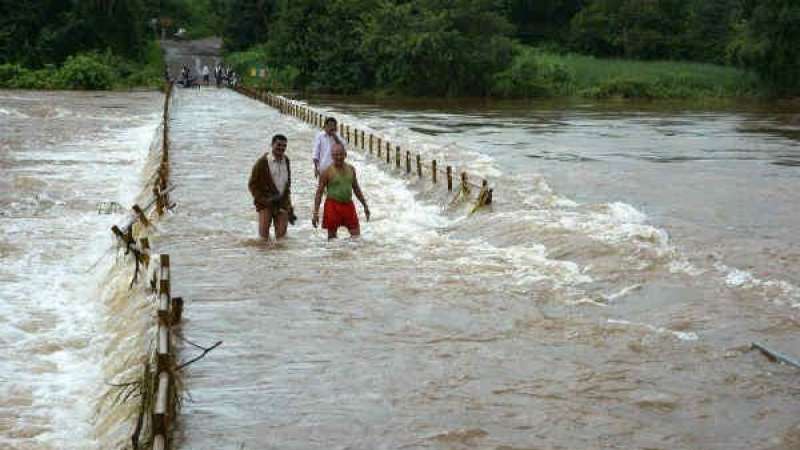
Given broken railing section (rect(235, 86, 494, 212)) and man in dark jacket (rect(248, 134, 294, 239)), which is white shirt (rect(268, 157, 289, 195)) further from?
broken railing section (rect(235, 86, 494, 212))

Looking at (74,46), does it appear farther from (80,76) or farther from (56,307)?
(56,307)

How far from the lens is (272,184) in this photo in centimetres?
1327

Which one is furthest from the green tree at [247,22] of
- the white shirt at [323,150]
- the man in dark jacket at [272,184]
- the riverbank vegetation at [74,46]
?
the man in dark jacket at [272,184]

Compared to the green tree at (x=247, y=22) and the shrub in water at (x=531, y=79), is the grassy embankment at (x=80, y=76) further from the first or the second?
the green tree at (x=247, y=22)

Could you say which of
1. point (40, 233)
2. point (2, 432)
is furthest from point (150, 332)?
point (40, 233)

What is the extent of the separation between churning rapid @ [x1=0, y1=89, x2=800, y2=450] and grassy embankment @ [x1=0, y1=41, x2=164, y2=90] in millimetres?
47591

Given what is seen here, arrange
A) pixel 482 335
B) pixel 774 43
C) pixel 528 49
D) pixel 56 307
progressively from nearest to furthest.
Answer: pixel 482 335 → pixel 56 307 → pixel 774 43 → pixel 528 49

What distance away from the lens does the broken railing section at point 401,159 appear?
58.1 ft

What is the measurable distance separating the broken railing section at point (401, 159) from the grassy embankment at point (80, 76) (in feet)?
75.1

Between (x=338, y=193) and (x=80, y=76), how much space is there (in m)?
57.9

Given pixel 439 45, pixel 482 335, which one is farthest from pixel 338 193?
Result: pixel 439 45

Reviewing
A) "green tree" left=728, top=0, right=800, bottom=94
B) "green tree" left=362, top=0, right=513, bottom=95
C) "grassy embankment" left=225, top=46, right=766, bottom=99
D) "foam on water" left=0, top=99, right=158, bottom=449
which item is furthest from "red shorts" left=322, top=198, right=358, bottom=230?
"grassy embankment" left=225, top=46, right=766, bottom=99

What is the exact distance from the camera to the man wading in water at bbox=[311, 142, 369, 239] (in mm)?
13156

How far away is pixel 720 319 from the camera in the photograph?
10039 millimetres
